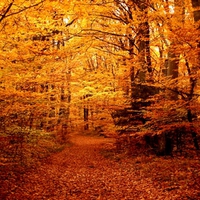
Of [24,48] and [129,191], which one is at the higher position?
[24,48]

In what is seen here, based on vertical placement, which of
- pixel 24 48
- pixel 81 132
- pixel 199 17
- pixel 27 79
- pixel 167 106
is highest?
pixel 199 17

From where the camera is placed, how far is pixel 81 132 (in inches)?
1297

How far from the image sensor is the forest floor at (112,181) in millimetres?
7078

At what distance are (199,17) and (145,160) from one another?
Answer: 648 cm

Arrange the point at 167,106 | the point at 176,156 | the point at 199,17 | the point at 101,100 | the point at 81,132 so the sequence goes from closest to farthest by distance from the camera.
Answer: the point at 199,17 → the point at 167,106 → the point at 176,156 → the point at 101,100 → the point at 81,132

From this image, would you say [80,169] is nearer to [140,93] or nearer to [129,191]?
[129,191]

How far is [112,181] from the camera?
8.64 metres

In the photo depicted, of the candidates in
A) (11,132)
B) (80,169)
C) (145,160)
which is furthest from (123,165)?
(11,132)

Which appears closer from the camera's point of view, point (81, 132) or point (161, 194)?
point (161, 194)

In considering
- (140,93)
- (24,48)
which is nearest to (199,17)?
(140,93)

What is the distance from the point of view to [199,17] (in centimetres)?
830

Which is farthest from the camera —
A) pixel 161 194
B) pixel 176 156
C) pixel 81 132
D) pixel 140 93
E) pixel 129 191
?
pixel 81 132

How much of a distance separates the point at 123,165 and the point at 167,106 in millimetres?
3746

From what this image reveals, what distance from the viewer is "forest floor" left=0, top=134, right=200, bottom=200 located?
7.08 metres
